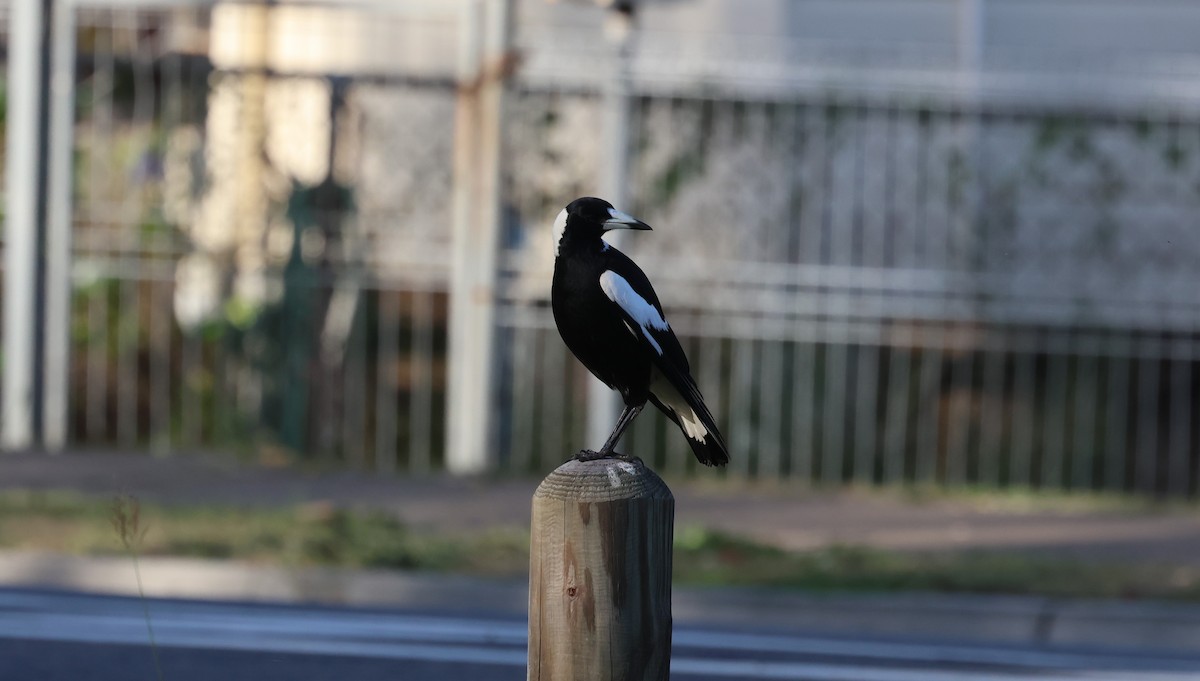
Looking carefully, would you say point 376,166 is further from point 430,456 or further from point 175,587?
point 175,587

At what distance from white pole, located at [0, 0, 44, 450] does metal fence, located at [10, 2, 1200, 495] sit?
0.25 meters

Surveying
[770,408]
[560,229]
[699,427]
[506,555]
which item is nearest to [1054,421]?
[770,408]

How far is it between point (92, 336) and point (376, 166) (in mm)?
2049

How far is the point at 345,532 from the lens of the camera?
8125 mm

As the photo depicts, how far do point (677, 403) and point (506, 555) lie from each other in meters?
3.69

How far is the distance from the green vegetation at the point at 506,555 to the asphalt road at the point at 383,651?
0.45 m

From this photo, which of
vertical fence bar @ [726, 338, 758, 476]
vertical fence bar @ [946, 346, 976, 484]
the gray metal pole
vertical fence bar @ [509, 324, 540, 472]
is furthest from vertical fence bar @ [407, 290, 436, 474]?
vertical fence bar @ [946, 346, 976, 484]

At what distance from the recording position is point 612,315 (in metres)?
4.14

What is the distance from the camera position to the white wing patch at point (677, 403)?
4305 mm

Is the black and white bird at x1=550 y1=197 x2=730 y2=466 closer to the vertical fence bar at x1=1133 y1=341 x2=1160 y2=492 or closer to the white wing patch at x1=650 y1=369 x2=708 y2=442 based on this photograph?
the white wing patch at x1=650 y1=369 x2=708 y2=442

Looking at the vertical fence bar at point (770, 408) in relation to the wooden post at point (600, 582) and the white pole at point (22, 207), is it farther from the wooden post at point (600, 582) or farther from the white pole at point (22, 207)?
the wooden post at point (600, 582)

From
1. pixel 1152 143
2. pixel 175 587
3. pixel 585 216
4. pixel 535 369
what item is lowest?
Result: pixel 175 587

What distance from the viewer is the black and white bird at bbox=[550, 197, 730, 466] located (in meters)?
4.14

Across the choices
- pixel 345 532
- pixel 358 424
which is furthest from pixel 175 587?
pixel 358 424
